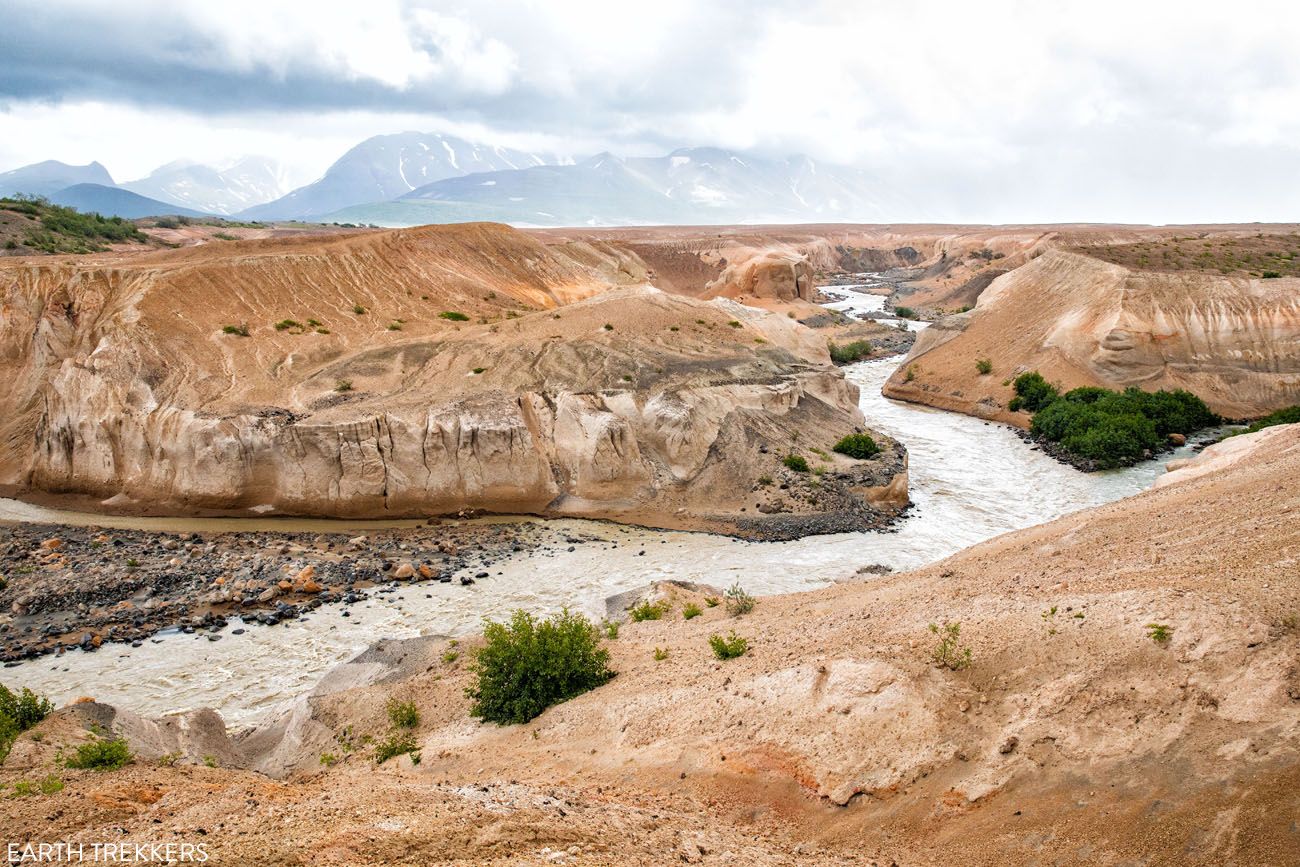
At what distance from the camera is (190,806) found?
24.7 ft

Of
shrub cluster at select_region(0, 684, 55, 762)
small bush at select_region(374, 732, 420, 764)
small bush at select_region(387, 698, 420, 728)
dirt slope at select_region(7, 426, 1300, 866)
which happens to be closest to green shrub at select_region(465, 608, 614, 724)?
dirt slope at select_region(7, 426, 1300, 866)

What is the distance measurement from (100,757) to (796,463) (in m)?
20.4

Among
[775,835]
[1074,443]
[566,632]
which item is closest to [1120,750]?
[775,835]

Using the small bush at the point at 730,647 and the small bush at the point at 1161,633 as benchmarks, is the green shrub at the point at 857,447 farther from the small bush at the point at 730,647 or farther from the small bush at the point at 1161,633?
the small bush at the point at 1161,633

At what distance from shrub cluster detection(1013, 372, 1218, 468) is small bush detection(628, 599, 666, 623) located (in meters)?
21.7

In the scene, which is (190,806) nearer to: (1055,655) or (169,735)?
(169,735)

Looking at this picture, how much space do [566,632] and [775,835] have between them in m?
5.36

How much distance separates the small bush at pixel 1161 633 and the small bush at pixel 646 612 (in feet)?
28.3

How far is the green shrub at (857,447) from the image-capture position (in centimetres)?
2731

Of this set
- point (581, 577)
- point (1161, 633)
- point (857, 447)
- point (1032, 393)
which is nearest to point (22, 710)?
point (581, 577)

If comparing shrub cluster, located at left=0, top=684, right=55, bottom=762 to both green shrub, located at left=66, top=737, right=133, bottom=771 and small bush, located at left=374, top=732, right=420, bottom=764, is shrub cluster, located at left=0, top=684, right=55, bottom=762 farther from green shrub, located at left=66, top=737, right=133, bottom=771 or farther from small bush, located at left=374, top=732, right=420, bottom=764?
small bush, located at left=374, top=732, right=420, bottom=764

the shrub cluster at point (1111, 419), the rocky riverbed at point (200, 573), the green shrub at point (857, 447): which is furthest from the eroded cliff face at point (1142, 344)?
the rocky riverbed at point (200, 573)

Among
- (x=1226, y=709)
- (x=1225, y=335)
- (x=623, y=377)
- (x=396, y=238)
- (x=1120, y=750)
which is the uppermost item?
(x=396, y=238)

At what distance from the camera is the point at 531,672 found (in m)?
11.5
